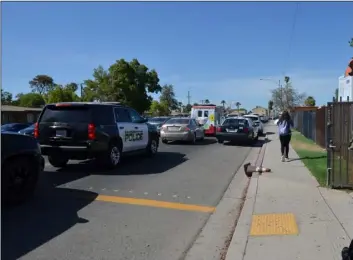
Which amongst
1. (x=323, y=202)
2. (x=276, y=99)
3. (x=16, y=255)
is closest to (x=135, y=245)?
(x=16, y=255)

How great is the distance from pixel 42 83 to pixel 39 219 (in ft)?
429

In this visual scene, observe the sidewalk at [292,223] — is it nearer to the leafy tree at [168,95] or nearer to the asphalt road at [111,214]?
the asphalt road at [111,214]

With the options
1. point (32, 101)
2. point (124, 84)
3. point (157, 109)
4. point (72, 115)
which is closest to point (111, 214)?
point (72, 115)

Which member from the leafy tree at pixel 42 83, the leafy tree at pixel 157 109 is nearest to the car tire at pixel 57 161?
the leafy tree at pixel 157 109

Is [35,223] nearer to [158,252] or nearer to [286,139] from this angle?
[158,252]

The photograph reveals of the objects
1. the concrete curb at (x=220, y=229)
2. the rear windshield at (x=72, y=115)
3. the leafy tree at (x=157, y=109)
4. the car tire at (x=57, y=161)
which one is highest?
the leafy tree at (x=157, y=109)

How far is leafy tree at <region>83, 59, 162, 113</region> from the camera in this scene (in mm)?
64625

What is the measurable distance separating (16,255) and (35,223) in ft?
3.92

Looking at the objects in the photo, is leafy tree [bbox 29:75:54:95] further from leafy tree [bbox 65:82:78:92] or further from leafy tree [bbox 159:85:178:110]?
leafy tree [bbox 159:85:178:110]

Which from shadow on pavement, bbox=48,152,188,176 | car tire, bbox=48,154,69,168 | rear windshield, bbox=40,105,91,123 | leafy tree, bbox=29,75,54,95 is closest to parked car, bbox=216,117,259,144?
shadow on pavement, bbox=48,152,188,176

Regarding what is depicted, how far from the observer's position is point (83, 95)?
2859 inches

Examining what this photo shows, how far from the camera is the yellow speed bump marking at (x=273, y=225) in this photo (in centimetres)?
545

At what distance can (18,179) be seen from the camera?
22.6 ft

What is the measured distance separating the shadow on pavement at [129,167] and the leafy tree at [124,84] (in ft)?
169
